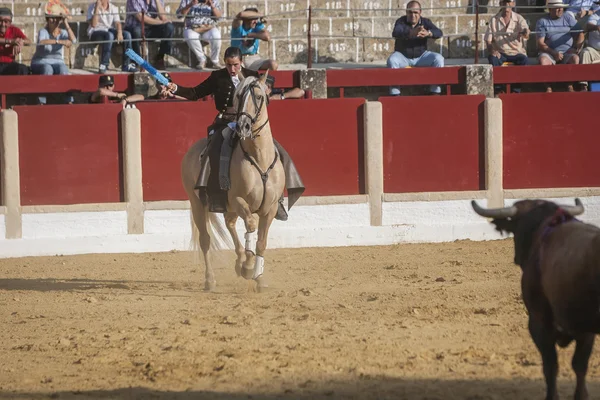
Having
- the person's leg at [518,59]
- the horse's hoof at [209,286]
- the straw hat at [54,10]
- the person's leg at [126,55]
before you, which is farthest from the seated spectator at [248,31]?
the horse's hoof at [209,286]

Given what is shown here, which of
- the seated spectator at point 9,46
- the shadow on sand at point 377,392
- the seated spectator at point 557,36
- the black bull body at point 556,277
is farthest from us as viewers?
the seated spectator at point 557,36

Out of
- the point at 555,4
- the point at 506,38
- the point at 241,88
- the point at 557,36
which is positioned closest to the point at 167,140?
the point at 241,88

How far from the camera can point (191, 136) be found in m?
12.7

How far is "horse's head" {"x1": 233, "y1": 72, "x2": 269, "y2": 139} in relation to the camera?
8.41 m

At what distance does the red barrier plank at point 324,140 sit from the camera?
42.2 feet

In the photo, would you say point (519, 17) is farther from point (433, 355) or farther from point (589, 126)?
point (433, 355)

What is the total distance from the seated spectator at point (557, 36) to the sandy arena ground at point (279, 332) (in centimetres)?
434

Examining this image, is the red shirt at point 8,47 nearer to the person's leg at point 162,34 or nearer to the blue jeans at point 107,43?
the blue jeans at point 107,43

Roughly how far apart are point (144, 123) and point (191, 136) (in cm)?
59

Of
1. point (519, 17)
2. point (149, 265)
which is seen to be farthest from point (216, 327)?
point (519, 17)

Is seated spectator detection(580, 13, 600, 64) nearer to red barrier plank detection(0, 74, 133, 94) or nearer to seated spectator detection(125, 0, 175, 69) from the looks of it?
seated spectator detection(125, 0, 175, 69)

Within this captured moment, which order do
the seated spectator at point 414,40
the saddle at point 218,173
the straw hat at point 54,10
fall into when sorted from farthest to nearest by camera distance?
the seated spectator at point 414,40 → the straw hat at point 54,10 → the saddle at point 218,173

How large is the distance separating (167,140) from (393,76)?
321cm

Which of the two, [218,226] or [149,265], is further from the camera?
[149,265]
